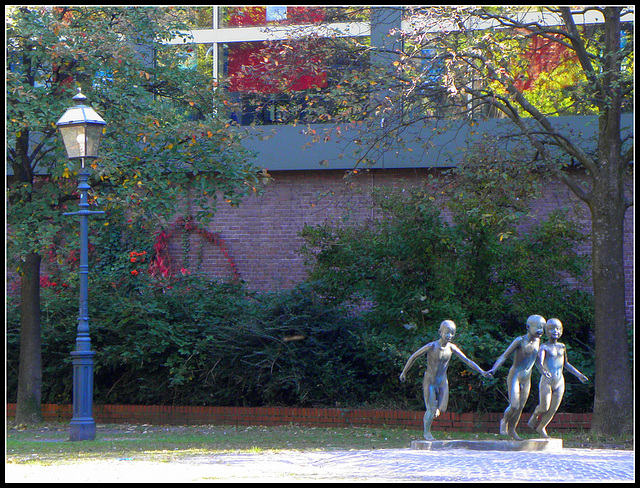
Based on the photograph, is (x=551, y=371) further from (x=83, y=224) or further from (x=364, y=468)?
(x=83, y=224)

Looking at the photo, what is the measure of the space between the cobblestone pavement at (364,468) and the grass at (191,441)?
743 mm

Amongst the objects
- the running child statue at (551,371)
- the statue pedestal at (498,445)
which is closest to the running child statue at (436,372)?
the statue pedestal at (498,445)

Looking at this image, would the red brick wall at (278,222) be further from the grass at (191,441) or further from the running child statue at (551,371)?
the running child statue at (551,371)

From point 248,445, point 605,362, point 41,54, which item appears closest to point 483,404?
point 605,362

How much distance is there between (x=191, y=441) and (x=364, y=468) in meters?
3.91

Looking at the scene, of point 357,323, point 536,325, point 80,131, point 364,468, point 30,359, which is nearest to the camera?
point 364,468

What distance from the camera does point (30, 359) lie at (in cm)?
1337

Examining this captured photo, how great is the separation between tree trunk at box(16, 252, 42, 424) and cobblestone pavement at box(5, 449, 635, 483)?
4855 mm

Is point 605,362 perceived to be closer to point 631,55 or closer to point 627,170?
point 627,170

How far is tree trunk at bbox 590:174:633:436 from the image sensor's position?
436 inches

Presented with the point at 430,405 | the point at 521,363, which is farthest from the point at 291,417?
the point at 521,363

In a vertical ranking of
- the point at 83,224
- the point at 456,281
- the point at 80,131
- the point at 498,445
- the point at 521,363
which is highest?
the point at 80,131

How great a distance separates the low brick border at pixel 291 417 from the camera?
38.9 ft

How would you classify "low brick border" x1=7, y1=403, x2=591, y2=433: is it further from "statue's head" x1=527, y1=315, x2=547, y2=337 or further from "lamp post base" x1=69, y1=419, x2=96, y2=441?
"statue's head" x1=527, y1=315, x2=547, y2=337
